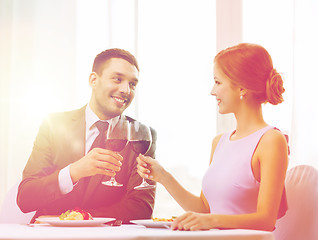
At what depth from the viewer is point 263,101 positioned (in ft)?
5.70

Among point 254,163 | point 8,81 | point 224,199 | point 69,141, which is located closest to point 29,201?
point 69,141

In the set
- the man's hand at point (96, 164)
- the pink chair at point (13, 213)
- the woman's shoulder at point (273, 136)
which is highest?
the woman's shoulder at point (273, 136)

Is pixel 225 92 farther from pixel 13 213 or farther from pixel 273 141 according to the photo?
pixel 13 213

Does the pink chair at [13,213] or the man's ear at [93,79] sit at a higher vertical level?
the man's ear at [93,79]

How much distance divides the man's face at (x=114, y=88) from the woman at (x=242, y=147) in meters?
0.49

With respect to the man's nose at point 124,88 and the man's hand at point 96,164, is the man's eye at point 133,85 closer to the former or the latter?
the man's nose at point 124,88

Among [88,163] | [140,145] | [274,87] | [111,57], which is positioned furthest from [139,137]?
[111,57]

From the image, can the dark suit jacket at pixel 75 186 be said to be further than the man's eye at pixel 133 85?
No

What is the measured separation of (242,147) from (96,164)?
0.62 m

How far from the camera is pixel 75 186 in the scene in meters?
2.04

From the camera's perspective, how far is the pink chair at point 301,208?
1.62 m

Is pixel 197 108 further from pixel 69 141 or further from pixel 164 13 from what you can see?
pixel 69 141

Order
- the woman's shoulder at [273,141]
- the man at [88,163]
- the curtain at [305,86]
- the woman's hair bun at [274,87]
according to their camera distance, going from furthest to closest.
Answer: the curtain at [305,86] < the man at [88,163] < the woman's hair bun at [274,87] < the woman's shoulder at [273,141]

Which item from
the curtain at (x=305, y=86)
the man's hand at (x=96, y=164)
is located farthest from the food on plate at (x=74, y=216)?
the curtain at (x=305, y=86)
